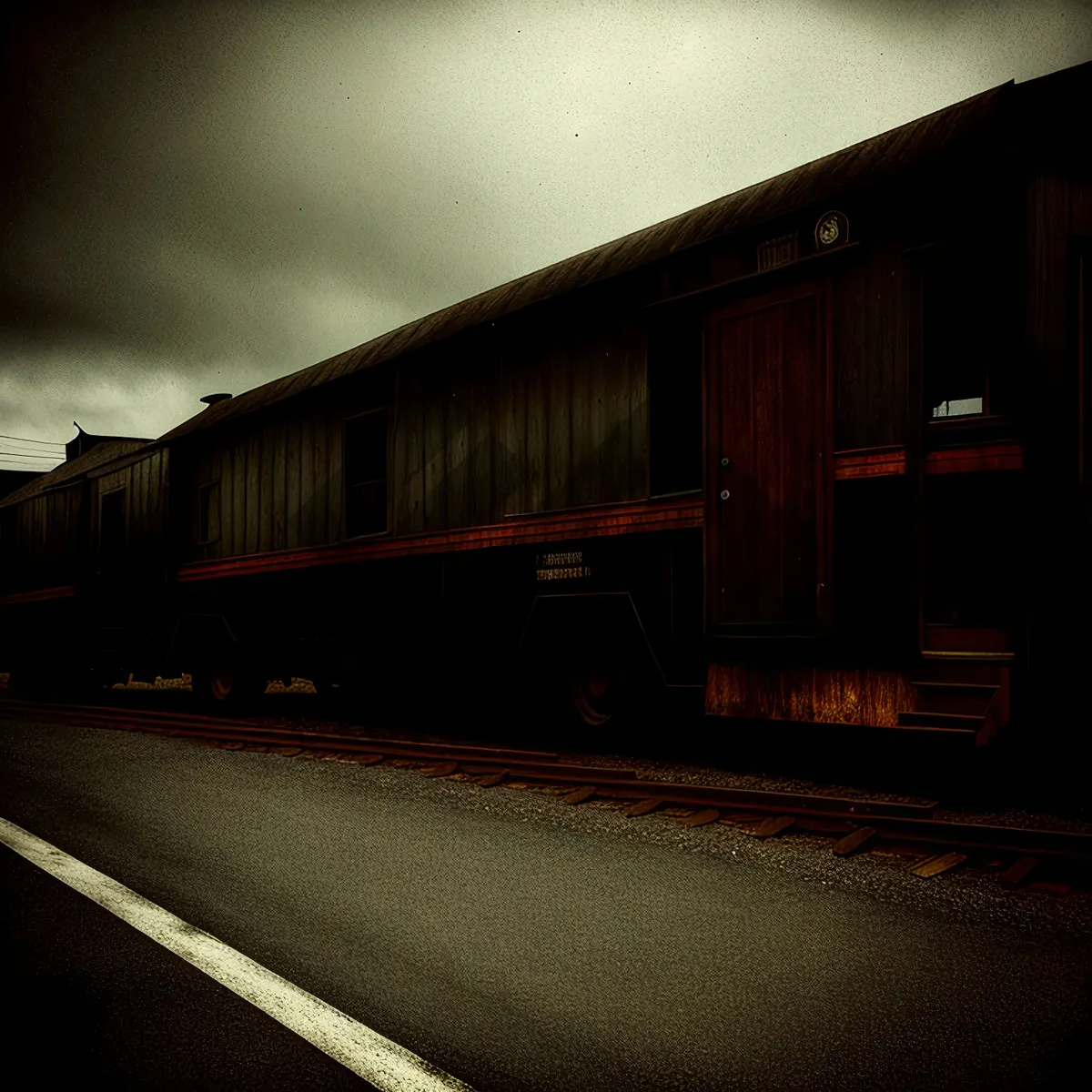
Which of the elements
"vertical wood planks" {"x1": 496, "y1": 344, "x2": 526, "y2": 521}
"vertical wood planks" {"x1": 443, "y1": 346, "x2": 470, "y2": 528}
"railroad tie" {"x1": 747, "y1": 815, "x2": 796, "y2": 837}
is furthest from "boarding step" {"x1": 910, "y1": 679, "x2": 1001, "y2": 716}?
"vertical wood planks" {"x1": 443, "y1": 346, "x2": 470, "y2": 528}

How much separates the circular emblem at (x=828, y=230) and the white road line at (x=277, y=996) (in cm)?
502

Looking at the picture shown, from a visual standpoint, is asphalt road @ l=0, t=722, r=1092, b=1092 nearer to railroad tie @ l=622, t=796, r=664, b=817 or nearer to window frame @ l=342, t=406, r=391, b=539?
railroad tie @ l=622, t=796, r=664, b=817

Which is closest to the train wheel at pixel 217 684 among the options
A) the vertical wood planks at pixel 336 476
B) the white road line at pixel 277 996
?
the vertical wood planks at pixel 336 476

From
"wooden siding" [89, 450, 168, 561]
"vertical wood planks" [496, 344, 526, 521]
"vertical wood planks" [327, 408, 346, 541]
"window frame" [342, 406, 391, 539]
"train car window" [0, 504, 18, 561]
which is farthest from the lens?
"train car window" [0, 504, 18, 561]

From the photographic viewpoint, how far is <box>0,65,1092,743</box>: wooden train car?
4.88 meters

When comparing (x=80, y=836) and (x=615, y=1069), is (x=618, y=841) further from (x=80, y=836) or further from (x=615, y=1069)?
(x=80, y=836)

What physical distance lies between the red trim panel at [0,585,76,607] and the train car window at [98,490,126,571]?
1364mm

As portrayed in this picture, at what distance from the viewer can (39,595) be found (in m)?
17.2

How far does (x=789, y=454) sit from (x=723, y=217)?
175cm

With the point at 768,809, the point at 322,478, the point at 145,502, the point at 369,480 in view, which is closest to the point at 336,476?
the point at 322,478

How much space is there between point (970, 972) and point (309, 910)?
238cm

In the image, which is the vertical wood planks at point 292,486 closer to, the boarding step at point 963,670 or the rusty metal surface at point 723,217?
the rusty metal surface at point 723,217

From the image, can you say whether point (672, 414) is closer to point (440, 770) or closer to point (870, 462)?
point (870, 462)

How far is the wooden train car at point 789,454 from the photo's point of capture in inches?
192
